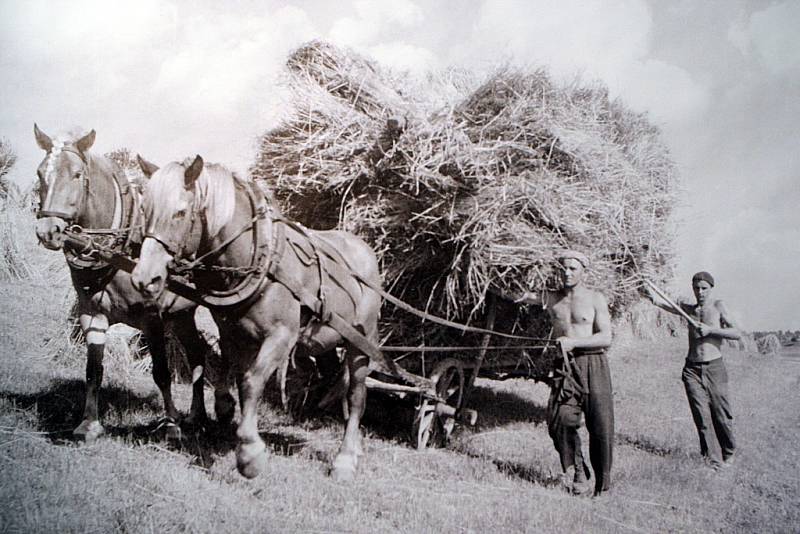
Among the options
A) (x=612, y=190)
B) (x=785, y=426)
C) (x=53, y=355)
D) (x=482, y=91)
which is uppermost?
(x=482, y=91)

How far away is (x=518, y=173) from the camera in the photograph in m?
4.52

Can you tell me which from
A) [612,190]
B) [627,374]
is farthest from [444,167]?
[627,374]

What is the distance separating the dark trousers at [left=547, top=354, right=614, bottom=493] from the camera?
13.5 feet

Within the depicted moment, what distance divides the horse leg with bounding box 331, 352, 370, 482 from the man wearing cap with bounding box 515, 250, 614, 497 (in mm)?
1460

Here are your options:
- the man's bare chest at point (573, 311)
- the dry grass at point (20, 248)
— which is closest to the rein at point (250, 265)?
the man's bare chest at point (573, 311)

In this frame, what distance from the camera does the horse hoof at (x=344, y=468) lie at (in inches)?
160

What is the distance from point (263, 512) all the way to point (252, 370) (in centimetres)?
79

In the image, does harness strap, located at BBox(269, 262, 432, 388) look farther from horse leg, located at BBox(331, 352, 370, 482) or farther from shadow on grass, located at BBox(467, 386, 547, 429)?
shadow on grass, located at BBox(467, 386, 547, 429)

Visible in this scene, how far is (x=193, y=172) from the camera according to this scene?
3055mm

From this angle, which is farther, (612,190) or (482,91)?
(612,190)

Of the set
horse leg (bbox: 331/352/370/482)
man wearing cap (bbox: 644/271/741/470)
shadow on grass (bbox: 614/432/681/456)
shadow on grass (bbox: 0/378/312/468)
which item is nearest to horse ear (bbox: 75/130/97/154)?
shadow on grass (bbox: 0/378/312/468)

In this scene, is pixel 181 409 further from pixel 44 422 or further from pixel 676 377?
pixel 676 377

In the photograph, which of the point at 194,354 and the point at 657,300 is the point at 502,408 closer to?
the point at 657,300

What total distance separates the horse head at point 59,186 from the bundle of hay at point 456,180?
1645 millimetres
